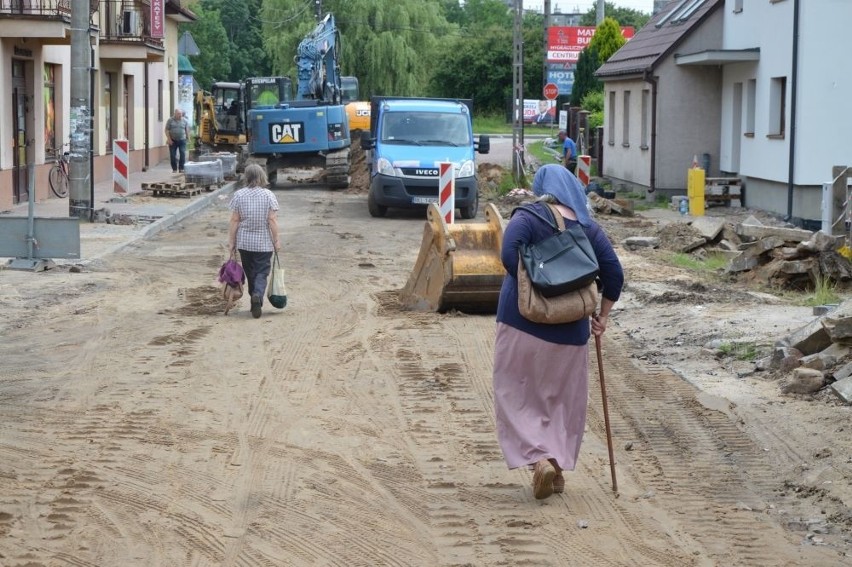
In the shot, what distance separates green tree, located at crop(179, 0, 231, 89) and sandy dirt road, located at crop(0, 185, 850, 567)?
2700 inches

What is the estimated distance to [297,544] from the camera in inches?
234

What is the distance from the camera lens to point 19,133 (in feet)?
88.6

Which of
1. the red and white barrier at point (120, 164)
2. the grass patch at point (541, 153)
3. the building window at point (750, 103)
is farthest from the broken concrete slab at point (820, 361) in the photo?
the grass patch at point (541, 153)

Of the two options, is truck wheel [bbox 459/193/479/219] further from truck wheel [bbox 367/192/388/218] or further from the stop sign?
the stop sign

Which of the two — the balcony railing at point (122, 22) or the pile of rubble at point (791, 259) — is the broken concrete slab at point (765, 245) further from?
the balcony railing at point (122, 22)

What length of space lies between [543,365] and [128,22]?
1231 inches

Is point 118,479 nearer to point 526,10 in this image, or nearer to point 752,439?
point 752,439

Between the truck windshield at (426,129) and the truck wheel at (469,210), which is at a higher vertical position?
the truck windshield at (426,129)

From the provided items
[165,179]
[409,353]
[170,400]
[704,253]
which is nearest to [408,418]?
[170,400]

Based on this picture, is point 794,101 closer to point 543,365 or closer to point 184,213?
point 184,213

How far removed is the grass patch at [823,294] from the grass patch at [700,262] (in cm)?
235

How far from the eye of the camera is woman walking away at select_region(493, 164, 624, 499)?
674cm

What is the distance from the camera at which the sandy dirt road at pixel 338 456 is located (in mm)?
5984

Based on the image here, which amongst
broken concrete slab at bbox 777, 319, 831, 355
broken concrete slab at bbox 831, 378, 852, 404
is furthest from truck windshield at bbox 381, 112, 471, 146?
broken concrete slab at bbox 831, 378, 852, 404
